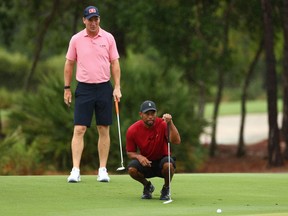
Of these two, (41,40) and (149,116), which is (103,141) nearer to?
(149,116)

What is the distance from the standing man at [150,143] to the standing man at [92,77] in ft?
5.41

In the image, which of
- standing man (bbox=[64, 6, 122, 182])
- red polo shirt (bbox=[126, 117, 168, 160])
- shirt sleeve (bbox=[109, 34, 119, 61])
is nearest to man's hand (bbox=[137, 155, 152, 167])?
red polo shirt (bbox=[126, 117, 168, 160])

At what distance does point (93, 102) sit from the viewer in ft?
46.2

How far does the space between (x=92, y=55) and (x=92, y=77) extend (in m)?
0.28

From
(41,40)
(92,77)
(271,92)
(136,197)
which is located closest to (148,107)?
(136,197)

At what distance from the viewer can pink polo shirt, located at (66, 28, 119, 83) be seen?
13852 millimetres

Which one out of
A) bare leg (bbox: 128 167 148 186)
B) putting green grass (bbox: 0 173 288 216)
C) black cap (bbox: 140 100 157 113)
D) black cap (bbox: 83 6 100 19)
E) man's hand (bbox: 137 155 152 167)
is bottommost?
putting green grass (bbox: 0 173 288 216)

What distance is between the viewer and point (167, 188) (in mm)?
12523

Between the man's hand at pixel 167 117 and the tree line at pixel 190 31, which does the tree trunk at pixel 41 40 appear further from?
the man's hand at pixel 167 117

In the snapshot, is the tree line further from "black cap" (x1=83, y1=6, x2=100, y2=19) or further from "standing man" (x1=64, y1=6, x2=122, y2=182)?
"black cap" (x1=83, y1=6, x2=100, y2=19)

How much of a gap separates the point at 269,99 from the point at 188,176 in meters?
10.4

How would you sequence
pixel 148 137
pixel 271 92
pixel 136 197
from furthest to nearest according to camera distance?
1. pixel 271 92
2. pixel 136 197
3. pixel 148 137

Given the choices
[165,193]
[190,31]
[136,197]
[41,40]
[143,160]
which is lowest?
[136,197]

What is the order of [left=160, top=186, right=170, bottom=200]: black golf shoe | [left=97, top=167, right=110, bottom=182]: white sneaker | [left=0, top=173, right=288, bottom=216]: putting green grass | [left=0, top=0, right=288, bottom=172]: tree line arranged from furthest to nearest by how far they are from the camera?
[left=0, top=0, right=288, bottom=172]: tree line
[left=97, top=167, right=110, bottom=182]: white sneaker
[left=160, top=186, right=170, bottom=200]: black golf shoe
[left=0, top=173, right=288, bottom=216]: putting green grass
